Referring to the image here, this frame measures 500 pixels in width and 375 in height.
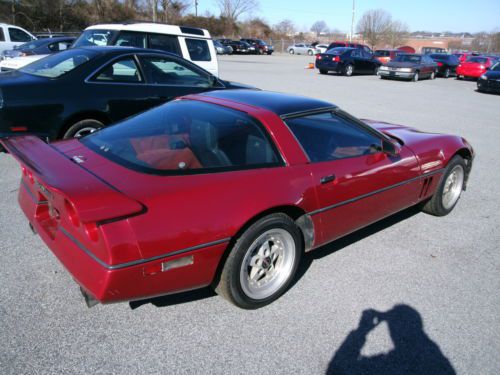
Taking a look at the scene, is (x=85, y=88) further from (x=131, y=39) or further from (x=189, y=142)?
(x=131, y=39)

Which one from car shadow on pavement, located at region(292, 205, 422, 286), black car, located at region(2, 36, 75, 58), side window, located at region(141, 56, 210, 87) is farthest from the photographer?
black car, located at region(2, 36, 75, 58)

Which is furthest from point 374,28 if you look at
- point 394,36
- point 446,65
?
point 446,65

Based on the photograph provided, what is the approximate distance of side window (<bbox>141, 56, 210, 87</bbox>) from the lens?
5766mm

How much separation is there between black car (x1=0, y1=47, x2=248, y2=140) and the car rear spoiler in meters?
2.25

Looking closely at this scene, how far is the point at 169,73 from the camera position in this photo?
6016 millimetres

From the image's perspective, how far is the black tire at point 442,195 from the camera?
419 cm

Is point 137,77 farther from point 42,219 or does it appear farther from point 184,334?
point 184,334

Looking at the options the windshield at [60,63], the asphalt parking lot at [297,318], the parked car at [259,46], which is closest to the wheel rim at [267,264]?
the asphalt parking lot at [297,318]

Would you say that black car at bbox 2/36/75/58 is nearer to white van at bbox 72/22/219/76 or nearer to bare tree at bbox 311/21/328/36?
white van at bbox 72/22/219/76

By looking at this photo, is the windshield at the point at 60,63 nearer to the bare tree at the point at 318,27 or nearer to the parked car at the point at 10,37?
the parked car at the point at 10,37

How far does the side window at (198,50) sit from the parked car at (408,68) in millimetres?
14437

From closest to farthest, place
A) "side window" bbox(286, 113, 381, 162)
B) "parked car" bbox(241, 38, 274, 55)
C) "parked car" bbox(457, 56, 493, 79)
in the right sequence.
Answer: "side window" bbox(286, 113, 381, 162) → "parked car" bbox(457, 56, 493, 79) → "parked car" bbox(241, 38, 274, 55)

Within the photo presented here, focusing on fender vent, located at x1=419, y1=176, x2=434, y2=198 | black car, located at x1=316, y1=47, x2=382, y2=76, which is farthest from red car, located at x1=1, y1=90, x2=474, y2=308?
black car, located at x1=316, y1=47, x2=382, y2=76

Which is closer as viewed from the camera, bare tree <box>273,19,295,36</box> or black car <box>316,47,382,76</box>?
black car <box>316,47,382,76</box>
